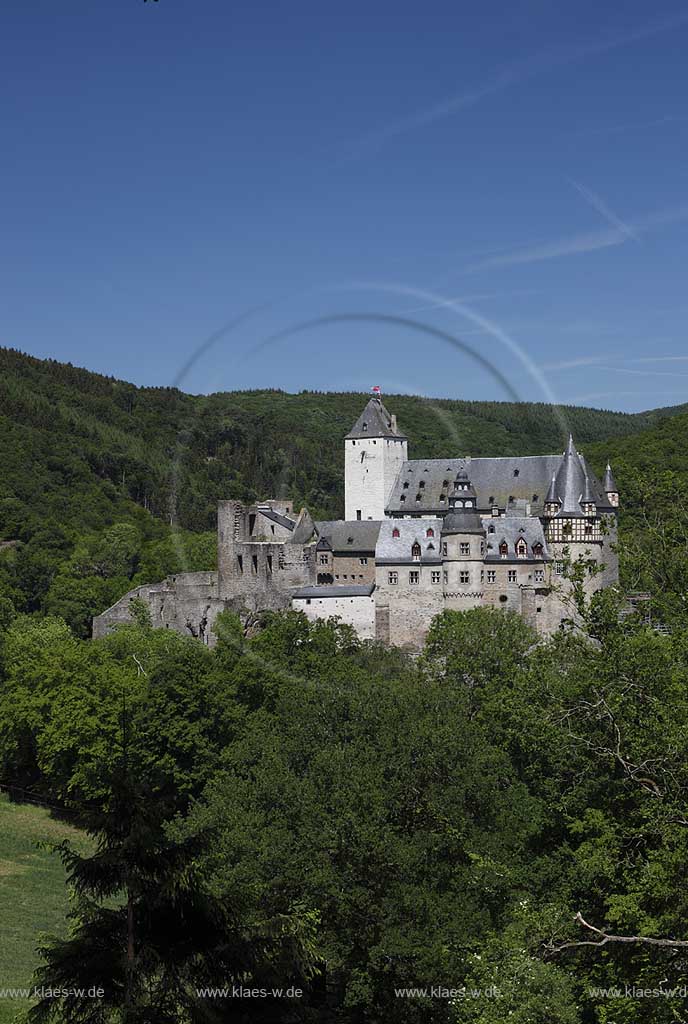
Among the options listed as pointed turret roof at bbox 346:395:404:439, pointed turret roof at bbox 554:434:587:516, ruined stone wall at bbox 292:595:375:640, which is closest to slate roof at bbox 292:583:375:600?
ruined stone wall at bbox 292:595:375:640

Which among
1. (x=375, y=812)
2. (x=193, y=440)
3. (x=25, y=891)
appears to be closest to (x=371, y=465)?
(x=25, y=891)

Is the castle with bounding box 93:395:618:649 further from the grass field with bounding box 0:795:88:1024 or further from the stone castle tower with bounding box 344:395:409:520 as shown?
the grass field with bounding box 0:795:88:1024

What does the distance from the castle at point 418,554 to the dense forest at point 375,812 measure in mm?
3944

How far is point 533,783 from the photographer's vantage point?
32594mm

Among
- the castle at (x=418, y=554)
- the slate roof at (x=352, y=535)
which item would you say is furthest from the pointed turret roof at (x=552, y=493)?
the slate roof at (x=352, y=535)

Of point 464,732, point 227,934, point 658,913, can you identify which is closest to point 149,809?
point 227,934

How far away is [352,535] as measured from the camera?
6962 cm

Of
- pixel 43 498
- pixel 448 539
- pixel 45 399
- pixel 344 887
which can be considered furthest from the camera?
pixel 45 399

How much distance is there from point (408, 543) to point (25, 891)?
3080 centimetres

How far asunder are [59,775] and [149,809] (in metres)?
39.7

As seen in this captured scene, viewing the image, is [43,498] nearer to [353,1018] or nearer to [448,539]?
[448,539]

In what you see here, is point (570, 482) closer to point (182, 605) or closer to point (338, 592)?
point (338, 592)

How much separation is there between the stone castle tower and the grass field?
103 feet

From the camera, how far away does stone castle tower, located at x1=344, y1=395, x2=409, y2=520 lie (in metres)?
75.4
